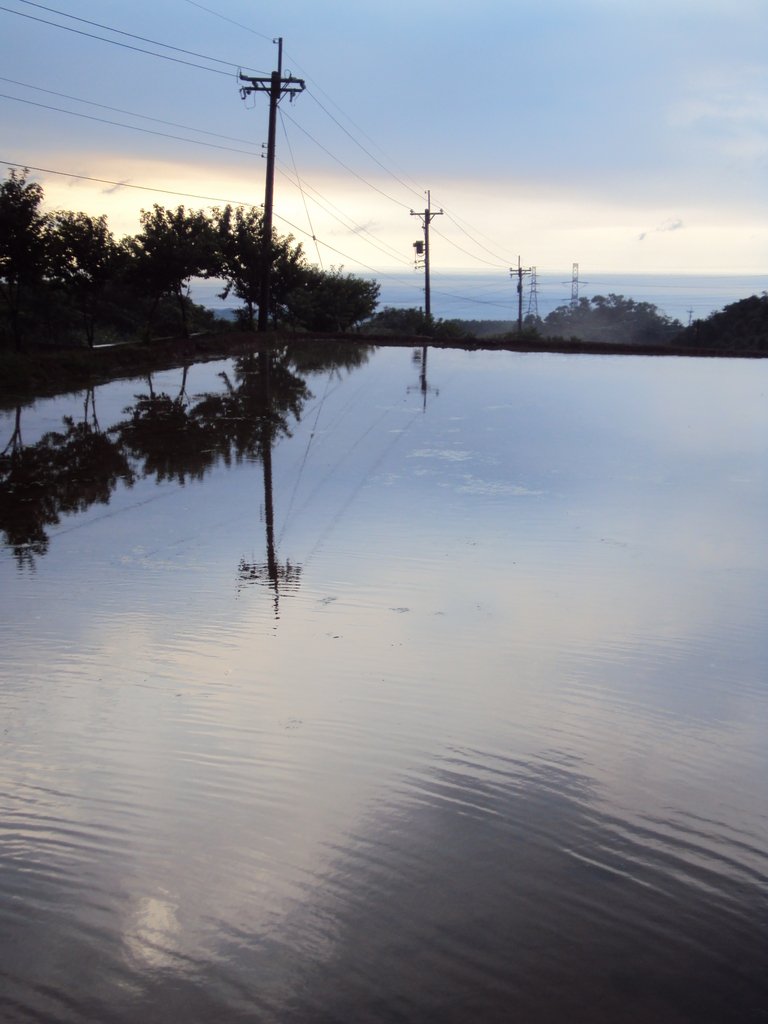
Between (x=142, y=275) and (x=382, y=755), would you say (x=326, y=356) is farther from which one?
(x=382, y=755)

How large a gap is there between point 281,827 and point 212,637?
2.54 m

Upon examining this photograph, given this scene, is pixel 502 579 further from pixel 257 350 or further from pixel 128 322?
pixel 128 322

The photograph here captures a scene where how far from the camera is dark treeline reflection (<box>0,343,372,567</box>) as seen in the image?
421 inches

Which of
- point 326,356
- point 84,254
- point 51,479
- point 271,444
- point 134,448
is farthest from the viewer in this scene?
point 326,356

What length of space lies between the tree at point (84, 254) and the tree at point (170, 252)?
4509mm

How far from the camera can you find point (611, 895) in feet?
12.2

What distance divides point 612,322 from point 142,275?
93.4 metres

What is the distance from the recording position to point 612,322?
393 feet

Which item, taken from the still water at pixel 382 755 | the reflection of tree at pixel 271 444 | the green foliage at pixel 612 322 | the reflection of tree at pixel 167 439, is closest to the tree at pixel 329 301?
the reflection of tree at pixel 271 444

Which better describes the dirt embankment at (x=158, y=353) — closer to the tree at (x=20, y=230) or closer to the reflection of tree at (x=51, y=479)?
the tree at (x=20, y=230)

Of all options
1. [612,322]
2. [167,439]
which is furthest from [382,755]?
[612,322]

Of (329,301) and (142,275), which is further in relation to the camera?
(329,301)

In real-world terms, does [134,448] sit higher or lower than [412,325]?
lower

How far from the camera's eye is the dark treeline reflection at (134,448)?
10.7 m
